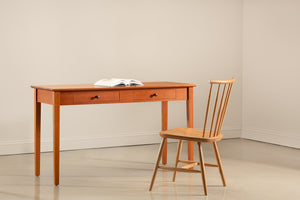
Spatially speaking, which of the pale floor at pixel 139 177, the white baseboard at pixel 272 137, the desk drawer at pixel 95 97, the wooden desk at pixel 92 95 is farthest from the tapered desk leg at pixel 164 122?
the white baseboard at pixel 272 137

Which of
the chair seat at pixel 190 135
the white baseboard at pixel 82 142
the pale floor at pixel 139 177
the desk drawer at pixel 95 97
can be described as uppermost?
the desk drawer at pixel 95 97

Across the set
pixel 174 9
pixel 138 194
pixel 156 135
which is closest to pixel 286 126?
pixel 156 135

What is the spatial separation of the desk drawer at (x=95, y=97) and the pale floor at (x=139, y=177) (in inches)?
25.3

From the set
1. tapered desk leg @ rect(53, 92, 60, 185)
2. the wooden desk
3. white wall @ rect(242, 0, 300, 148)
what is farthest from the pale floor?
white wall @ rect(242, 0, 300, 148)

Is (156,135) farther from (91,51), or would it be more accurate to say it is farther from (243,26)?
(243,26)

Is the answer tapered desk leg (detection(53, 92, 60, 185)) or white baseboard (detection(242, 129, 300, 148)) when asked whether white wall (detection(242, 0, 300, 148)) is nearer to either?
white baseboard (detection(242, 129, 300, 148))

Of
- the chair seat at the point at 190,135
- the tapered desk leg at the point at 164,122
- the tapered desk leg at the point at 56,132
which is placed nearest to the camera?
the chair seat at the point at 190,135

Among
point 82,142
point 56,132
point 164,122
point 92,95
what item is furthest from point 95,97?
point 82,142

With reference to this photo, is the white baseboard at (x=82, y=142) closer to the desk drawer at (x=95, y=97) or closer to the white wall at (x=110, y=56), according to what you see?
the white wall at (x=110, y=56)

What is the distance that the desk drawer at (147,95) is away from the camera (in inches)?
148

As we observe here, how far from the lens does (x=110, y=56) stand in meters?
5.27

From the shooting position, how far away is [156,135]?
5.57m

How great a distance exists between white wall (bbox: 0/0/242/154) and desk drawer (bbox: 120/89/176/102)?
1.45 metres

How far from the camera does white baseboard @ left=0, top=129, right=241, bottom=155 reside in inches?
191
